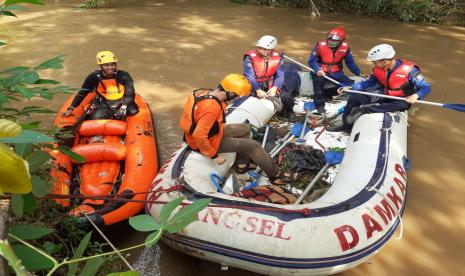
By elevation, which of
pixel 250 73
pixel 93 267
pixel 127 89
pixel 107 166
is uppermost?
pixel 93 267

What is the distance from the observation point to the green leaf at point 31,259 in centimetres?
77

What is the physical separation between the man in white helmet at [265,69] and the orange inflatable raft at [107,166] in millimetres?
1506

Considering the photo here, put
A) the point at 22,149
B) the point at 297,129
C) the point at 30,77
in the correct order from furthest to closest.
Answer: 1. the point at 297,129
2. the point at 30,77
3. the point at 22,149

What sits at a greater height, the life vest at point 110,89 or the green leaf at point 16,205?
the green leaf at point 16,205

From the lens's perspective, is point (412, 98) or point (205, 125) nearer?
point (205, 125)

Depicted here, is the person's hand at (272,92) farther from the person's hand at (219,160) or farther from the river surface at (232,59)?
the person's hand at (219,160)

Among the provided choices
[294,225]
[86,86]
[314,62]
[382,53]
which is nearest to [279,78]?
[314,62]

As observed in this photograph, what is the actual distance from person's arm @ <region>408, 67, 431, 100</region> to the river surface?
2.65 feet

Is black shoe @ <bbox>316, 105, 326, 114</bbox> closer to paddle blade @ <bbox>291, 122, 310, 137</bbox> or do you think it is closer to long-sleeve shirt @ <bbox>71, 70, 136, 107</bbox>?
paddle blade @ <bbox>291, 122, 310, 137</bbox>

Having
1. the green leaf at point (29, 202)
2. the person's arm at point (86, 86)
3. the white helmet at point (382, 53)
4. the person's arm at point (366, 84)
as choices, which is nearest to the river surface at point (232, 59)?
the person's arm at point (86, 86)

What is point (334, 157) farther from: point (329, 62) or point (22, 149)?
point (22, 149)

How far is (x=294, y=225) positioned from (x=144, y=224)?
2.00 meters

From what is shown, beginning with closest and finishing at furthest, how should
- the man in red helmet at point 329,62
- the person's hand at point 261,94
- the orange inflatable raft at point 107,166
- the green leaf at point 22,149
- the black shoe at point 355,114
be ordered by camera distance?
the green leaf at point 22,149
the orange inflatable raft at point 107,166
the black shoe at point 355,114
the person's hand at point 261,94
the man in red helmet at point 329,62

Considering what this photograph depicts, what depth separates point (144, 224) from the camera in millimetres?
775
